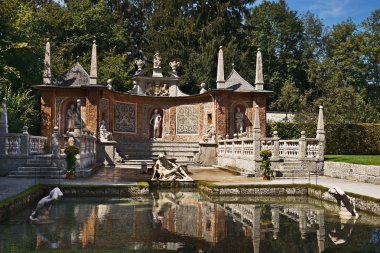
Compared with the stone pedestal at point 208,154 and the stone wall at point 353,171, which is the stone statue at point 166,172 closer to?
Answer: the stone wall at point 353,171

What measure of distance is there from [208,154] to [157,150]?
4.03 m

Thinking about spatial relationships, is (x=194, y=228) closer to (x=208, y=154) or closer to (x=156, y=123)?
(x=208, y=154)

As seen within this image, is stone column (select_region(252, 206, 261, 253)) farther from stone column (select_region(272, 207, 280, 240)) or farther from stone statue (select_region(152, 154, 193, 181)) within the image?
stone statue (select_region(152, 154, 193, 181))

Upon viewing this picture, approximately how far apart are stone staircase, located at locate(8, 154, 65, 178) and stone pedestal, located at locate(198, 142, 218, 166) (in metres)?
10.9

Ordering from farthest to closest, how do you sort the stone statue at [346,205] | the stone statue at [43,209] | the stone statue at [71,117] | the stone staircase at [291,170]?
the stone statue at [71,117]
the stone staircase at [291,170]
the stone statue at [346,205]
the stone statue at [43,209]

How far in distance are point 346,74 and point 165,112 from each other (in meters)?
23.8

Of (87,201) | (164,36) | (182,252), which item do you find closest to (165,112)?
(164,36)

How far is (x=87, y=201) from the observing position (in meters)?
12.3

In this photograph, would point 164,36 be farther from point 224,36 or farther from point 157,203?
point 157,203

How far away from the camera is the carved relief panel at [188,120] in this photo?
2911cm

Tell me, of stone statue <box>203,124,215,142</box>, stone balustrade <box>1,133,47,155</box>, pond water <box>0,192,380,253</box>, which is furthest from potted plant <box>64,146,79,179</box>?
stone statue <box>203,124,215,142</box>

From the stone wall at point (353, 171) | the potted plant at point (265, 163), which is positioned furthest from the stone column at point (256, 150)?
the stone wall at point (353, 171)

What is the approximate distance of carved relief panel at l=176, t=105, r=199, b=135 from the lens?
29.1 meters

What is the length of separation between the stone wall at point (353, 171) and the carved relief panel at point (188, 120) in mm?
11663
